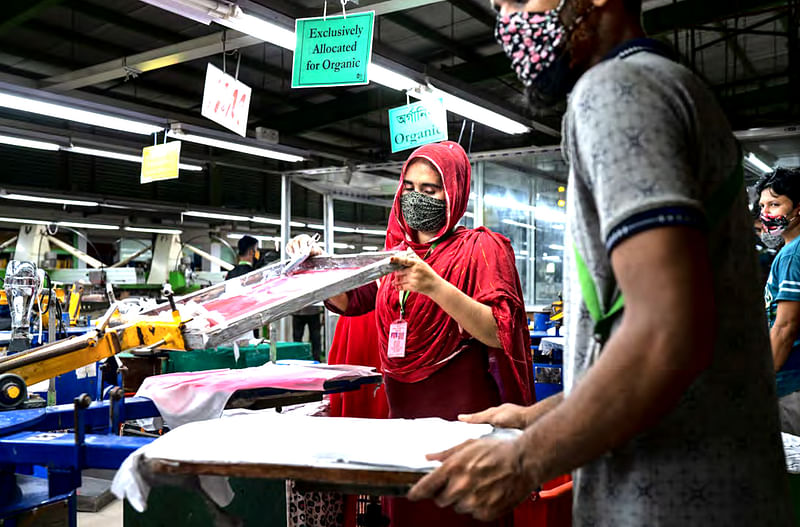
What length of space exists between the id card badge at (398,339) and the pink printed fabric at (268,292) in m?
0.29

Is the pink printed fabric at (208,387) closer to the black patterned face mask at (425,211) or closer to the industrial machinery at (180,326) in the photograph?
the industrial machinery at (180,326)

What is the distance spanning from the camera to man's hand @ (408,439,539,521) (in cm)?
80

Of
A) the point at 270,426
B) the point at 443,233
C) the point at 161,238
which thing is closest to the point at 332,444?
the point at 270,426

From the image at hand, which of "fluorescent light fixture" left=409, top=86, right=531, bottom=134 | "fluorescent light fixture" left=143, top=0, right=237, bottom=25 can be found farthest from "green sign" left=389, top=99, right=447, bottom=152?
"fluorescent light fixture" left=143, top=0, right=237, bottom=25

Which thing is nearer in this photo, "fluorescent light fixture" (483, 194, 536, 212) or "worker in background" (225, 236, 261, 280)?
"worker in background" (225, 236, 261, 280)

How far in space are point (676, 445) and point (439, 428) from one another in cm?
52

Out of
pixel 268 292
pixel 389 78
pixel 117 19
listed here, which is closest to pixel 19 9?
pixel 117 19

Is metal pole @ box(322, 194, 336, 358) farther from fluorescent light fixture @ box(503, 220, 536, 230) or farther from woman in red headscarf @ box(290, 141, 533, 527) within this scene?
woman in red headscarf @ box(290, 141, 533, 527)

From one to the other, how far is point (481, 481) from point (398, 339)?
1320mm

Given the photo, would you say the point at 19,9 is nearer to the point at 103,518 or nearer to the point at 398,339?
the point at 103,518

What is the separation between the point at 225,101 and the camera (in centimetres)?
495

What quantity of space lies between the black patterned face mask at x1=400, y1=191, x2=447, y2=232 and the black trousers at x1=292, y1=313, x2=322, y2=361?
7.16 metres

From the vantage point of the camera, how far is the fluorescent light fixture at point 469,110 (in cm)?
575

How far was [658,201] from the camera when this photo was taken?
72 cm
